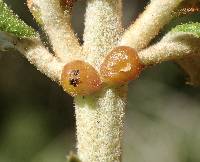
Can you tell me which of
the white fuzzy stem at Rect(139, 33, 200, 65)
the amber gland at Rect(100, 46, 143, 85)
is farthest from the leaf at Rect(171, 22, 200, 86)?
the amber gland at Rect(100, 46, 143, 85)

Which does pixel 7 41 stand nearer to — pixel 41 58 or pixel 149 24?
pixel 41 58

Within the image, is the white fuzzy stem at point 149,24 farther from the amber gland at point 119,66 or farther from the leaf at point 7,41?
the leaf at point 7,41

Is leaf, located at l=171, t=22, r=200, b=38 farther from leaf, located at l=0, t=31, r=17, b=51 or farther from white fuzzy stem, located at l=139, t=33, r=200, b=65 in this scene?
leaf, located at l=0, t=31, r=17, b=51

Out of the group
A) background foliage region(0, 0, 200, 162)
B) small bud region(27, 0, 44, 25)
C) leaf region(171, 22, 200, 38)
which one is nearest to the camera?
leaf region(171, 22, 200, 38)

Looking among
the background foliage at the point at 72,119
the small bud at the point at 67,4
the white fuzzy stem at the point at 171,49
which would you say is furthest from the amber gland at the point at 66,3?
the background foliage at the point at 72,119

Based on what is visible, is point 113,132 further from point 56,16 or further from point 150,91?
point 150,91

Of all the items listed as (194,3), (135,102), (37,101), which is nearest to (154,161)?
(135,102)

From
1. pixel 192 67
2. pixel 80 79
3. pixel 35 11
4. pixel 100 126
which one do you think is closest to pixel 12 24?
pixel 35 11
